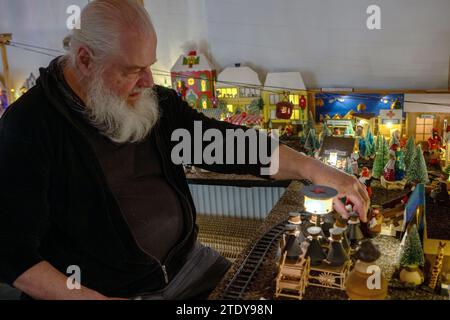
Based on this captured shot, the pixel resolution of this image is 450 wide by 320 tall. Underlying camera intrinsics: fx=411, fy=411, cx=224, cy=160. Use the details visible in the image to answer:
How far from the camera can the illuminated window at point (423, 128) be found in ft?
10.8

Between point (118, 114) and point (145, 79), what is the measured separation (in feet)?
0.38

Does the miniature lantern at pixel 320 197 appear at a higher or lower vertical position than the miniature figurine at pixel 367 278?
higher

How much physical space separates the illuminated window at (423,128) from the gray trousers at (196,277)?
251cm

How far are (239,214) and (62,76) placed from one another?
93.1 inches

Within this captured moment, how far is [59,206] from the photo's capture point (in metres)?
1.01

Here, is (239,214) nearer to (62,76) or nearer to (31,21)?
(62,76)

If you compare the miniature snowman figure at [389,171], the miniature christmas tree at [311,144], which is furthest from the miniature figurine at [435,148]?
the miniature christmas tree at [311,144]

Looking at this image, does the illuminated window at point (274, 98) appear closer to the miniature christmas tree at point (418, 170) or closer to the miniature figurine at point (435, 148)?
the miniature figurine at point (435, 148)

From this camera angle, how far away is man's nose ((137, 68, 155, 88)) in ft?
3.46

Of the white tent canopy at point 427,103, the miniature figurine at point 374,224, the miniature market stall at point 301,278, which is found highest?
the white tent canopy at point 427,103

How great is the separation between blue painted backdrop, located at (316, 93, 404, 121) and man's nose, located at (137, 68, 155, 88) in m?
2.74

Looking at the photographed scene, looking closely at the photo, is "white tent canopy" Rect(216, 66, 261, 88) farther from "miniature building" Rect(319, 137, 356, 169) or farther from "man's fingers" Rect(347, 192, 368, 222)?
"man's fingers" Rect(347, 192, 368, 222)

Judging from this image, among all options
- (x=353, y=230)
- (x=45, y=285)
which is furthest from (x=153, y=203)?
(x=353, y=230)

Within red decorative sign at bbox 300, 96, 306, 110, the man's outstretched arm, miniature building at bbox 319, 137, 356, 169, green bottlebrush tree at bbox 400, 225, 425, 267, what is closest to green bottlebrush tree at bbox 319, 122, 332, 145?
miniature building at bbox 319, 137, 356, 169
